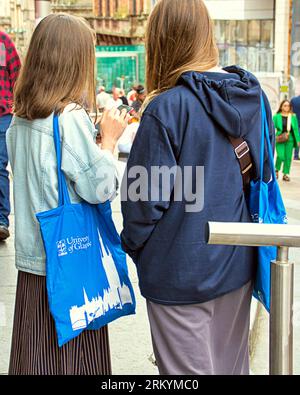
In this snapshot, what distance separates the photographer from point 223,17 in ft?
136

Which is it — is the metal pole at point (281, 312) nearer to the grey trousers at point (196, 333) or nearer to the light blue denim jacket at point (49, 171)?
the grey trousers at point (196, 333)

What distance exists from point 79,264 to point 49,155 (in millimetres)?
415

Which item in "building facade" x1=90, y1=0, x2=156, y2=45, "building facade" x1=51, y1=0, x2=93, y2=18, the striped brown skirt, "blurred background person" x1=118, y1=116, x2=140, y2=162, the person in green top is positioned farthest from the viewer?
"building facade" x1=51, y1=0, x2=93, y2=18

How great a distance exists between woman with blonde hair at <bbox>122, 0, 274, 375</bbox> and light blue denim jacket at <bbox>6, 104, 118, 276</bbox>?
21cm

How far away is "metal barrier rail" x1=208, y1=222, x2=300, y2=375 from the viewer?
1.72 metres

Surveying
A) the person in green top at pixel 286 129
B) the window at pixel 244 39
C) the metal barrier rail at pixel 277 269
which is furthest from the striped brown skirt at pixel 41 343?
the window at pixel 244 39

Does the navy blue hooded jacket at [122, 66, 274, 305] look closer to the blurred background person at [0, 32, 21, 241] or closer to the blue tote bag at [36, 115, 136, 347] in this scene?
the blue tote bag at [36, 115, 136, 347]

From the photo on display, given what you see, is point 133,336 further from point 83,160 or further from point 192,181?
point 192,181

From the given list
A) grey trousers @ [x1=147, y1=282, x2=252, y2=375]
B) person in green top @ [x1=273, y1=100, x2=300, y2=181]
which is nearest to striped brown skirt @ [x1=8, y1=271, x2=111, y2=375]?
grey trousers @ [x1=147, y1=282, x2=252, y2=375]

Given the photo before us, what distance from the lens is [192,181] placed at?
2.23m

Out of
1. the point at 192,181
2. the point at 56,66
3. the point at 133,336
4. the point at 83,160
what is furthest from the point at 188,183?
the point at 133,336

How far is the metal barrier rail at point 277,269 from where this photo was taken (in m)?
1.72

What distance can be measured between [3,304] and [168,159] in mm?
2405
